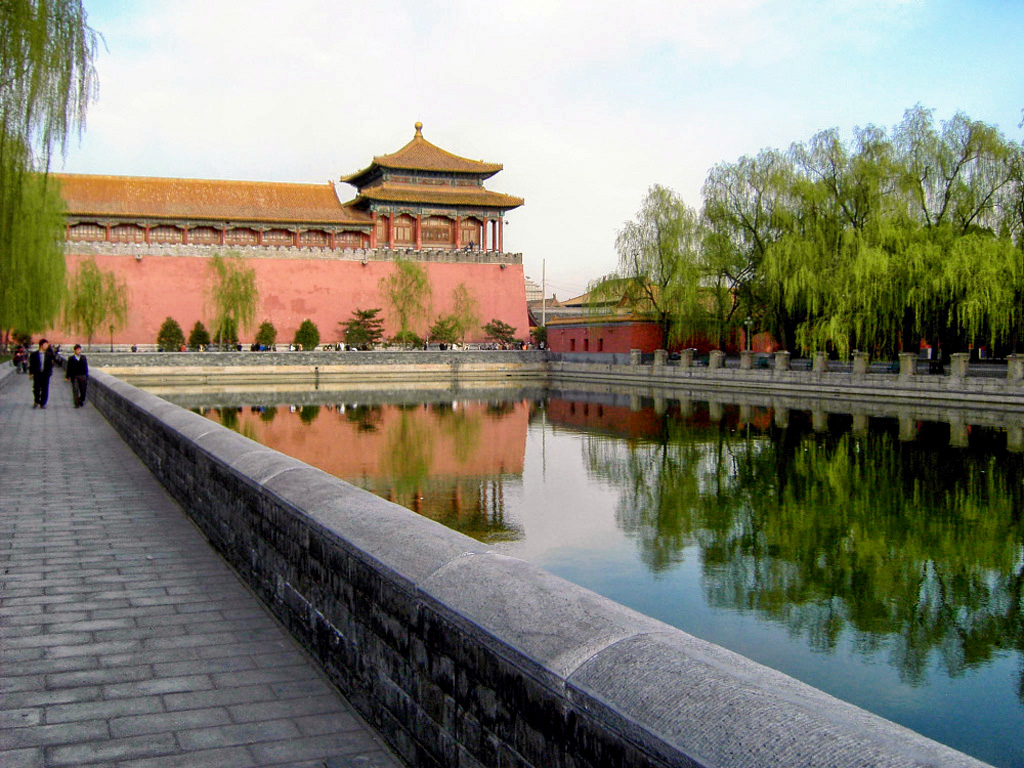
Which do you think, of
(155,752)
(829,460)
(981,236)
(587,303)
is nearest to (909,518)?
(829,460)

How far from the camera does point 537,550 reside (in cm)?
890

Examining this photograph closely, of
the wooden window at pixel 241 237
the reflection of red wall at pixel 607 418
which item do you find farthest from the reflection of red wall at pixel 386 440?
the wooden window at pixel 241 237

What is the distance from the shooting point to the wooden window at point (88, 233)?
134 ft

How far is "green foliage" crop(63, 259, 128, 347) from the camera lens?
3734 cm

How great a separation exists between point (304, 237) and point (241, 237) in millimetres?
3052

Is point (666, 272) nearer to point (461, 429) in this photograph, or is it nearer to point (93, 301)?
point (461, 429)

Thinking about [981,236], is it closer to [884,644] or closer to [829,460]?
[829,460]

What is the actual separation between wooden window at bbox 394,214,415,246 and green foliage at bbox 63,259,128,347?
13.5 m

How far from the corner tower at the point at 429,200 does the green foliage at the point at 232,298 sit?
297 inches

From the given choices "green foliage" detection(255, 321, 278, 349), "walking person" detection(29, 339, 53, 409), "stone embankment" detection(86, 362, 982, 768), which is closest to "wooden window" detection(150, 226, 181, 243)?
"green foliage" detection(255, 321, 278, 349)

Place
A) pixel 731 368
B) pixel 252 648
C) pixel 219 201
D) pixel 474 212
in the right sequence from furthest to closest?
pixel 474 212
pixel 219 201
pixel 731 368
pixel 252 648

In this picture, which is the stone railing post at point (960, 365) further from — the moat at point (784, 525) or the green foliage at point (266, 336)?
the green foliage at point (266, 336)

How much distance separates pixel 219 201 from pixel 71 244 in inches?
270

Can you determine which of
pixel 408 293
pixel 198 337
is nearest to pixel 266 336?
pixel 198 337
